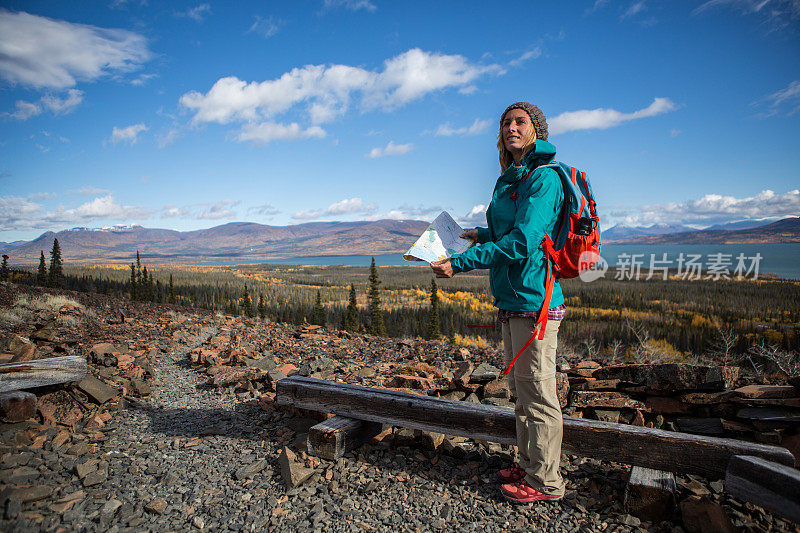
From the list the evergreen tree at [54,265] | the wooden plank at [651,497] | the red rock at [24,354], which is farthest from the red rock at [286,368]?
the evergreen tree at [54,265]

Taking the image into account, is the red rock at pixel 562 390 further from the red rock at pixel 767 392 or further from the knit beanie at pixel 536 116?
the knit beanie at pixel 536 116

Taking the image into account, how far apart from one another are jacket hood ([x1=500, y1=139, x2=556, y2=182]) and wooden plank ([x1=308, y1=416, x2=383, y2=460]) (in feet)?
10.1

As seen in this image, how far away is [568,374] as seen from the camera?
231 inches

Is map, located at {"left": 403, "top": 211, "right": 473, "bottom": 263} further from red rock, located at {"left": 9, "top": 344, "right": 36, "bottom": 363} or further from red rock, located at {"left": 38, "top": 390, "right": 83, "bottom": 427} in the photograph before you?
red rock, located at {"left": 9, "top": 344, "right": 36, "bottom": 363}

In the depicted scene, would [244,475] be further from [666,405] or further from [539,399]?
[666,405]

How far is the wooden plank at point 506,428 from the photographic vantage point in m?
3.34

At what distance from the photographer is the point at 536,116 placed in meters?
3.35

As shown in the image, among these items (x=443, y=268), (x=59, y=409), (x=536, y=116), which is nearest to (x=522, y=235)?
(x=443, y=268)

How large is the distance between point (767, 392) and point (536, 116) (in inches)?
151

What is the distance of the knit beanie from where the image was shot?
334 cm

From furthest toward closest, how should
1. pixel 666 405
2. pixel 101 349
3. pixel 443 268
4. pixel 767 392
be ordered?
pixel 101 349 → pixel 666 405 → pixel 767 392 → pixel 443 268

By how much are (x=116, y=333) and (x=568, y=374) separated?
1031 centimetres

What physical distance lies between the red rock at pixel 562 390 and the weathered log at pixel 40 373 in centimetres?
636

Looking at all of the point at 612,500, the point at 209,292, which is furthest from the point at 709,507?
the point at 209,292
